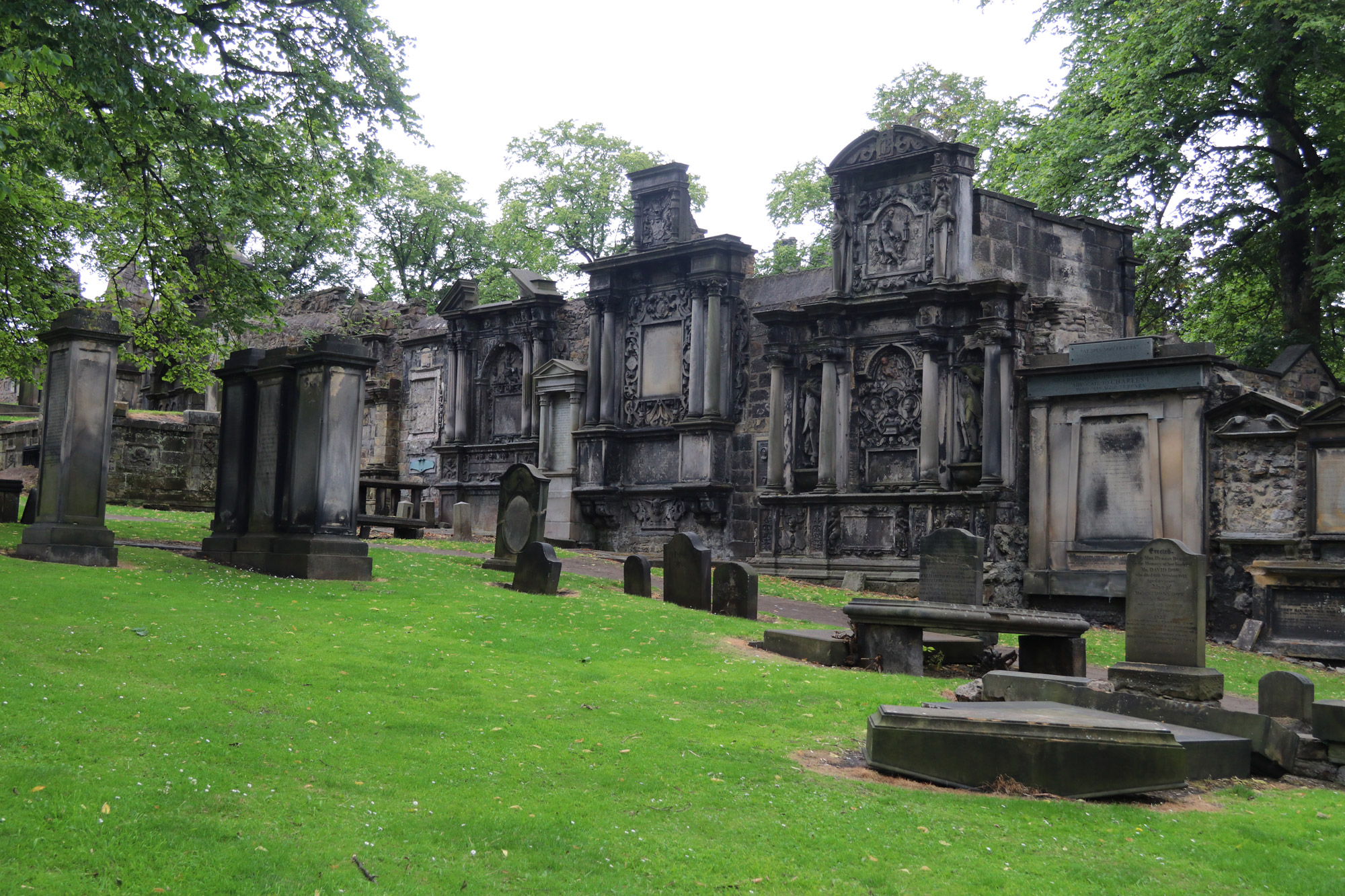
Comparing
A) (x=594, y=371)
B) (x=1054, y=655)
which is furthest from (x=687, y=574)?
(x=594, y=371)

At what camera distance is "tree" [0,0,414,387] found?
40.7ft

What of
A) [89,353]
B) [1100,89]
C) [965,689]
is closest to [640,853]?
[965,689]

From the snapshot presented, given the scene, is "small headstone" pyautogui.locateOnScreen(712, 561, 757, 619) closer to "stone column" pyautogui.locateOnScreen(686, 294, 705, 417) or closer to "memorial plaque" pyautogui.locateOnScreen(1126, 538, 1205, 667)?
"memorial plaque" pyautogui.locateOnScreen(1126, 538, 1205, 667)

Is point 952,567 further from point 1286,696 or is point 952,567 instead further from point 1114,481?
point 1114,481

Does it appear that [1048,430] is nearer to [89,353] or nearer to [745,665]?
[745,665]

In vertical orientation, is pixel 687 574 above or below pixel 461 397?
below

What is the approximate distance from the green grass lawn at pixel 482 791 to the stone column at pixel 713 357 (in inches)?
507

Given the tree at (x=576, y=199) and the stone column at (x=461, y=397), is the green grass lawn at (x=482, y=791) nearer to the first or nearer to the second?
the stone column at (x=461, y=397)

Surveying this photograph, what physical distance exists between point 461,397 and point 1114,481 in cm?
1550

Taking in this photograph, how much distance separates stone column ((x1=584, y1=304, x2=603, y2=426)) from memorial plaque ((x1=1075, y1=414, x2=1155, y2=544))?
10183mm

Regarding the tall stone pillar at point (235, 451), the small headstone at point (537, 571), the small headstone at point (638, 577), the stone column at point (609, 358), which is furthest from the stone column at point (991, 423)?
the tall stone pillar at point (235, 451)

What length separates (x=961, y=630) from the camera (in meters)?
11.3

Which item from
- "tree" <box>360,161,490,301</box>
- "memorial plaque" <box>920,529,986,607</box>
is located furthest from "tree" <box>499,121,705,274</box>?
"memorial plaque" <box>920,529,986,607</box>

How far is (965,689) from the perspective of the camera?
9805mm
